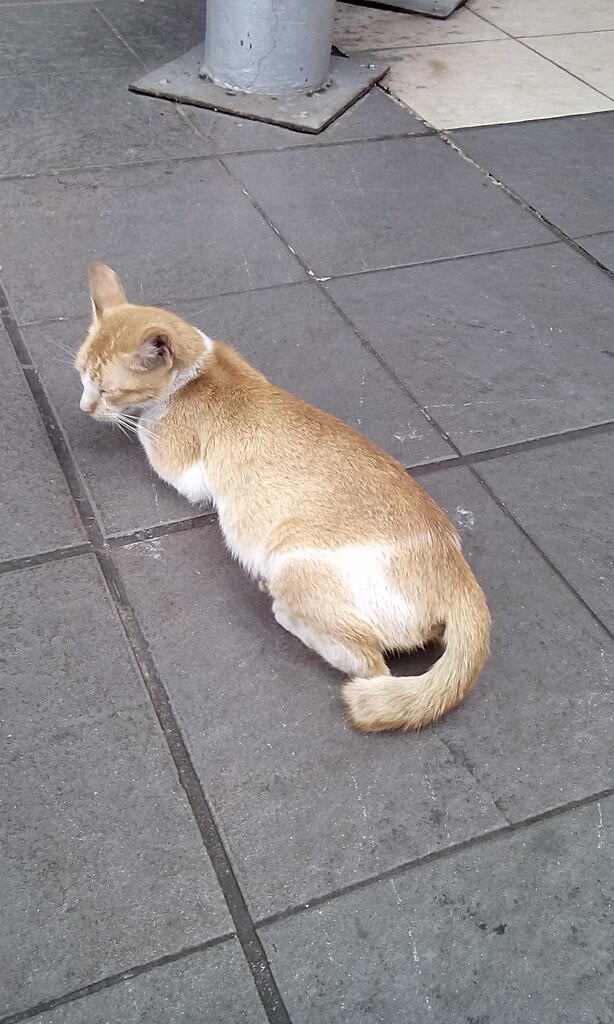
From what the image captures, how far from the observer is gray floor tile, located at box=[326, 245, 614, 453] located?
389 cm

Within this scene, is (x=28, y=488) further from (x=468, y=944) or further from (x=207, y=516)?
(x=468, y=944)

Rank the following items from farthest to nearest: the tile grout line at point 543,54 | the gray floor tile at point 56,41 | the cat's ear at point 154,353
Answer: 1. the tile grout line at point 543,54
2. the gray floor tile at point 56,41
3. the cat's ear at point 154,353

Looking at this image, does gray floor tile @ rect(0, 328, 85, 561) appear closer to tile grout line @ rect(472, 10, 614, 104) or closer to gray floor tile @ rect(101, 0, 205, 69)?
gray floor tile @ rect(101, 0, 205, 69)

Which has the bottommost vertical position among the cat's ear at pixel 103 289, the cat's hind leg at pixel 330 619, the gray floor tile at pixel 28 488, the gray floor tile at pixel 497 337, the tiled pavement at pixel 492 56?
the gray floor tile at pixel 28 488

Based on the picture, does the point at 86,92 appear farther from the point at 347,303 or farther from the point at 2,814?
the point at 2,814

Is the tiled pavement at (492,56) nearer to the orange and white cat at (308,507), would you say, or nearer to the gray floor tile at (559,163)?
the gray floor tile at (559,163)

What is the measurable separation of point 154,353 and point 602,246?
319 cm

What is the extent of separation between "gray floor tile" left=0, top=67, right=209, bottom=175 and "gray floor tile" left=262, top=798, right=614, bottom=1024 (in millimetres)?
4371

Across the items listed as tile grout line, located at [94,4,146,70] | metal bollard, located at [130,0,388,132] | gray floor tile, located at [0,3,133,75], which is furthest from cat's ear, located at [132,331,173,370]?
tile grout line, located at [94,4,146,70]

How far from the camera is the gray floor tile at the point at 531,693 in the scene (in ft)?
8.50

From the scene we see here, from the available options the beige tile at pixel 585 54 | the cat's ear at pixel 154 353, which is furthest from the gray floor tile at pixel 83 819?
the beige tile at pixel 585 54

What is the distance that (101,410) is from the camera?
3123 millimetres

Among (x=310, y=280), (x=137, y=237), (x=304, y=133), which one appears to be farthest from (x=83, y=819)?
(x=304, y=133)

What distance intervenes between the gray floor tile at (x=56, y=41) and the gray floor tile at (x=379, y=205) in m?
1.75
